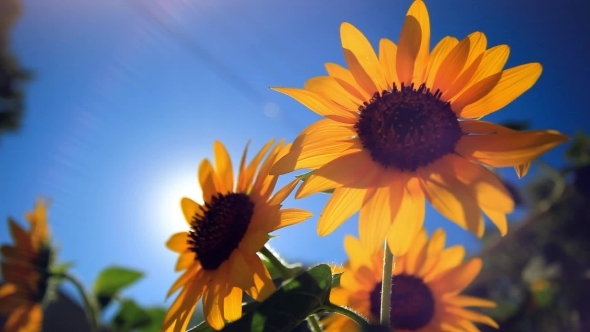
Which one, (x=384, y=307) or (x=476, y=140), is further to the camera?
(x=476, y=140)

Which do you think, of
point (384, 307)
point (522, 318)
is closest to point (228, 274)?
point (384, 307)

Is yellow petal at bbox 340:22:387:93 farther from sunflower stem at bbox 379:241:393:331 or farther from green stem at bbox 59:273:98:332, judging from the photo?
green stem at bbox 59:273:98:332

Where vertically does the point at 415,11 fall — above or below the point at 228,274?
above

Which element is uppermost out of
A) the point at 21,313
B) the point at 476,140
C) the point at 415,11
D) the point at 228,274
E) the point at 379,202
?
the point at 415,11

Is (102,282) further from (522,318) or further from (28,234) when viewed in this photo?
(522,318)

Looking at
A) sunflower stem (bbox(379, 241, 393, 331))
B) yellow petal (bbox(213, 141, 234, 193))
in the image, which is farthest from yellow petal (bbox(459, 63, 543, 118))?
yellow petal (bbox(213, 141, 234, 193))

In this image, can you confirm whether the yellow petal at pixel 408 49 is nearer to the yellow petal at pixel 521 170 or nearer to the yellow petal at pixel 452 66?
the yellow petal at pixel 452 66

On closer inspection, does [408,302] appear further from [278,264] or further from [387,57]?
[387,57]

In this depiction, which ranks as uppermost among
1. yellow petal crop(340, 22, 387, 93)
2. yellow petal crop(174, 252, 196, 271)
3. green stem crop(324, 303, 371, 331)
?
yellow petal crop(340, 22, 387, 93)
